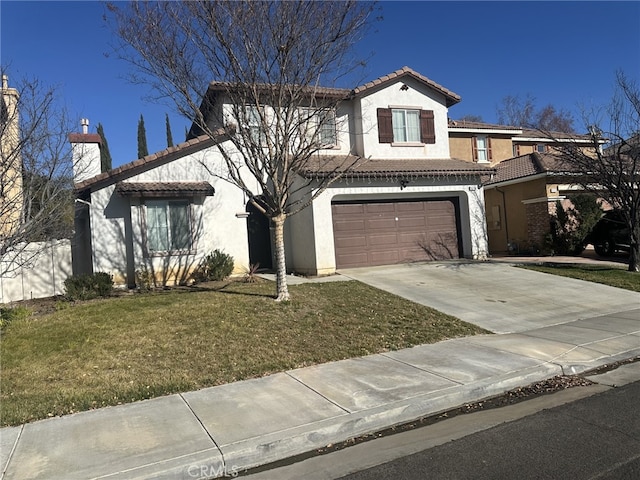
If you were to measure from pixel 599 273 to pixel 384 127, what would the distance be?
8.34 meters

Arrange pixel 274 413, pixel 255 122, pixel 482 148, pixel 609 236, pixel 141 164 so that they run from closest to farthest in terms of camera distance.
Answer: pixel 274 413
pixel 255 122
pixel 141 164
pixel 609 236
pixel 482 148

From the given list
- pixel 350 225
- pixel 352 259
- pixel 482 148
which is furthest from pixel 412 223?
pixel 482 148

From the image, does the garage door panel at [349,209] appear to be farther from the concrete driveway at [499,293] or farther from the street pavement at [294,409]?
the street pavement at [294,409]

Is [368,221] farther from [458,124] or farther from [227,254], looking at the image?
[458,124]

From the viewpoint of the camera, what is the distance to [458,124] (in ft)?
86.3

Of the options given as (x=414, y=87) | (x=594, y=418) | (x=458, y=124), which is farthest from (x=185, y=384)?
(x=458, y=124)

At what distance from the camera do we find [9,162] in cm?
827

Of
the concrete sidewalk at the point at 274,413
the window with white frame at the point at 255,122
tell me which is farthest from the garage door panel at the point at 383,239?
the concrete sidewalk at the point at 274,413

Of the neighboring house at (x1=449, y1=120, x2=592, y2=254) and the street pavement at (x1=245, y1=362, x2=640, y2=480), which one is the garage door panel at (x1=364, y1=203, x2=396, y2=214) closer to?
the neighboring house at (x1=449, y1=120, x2=592, y2=254)

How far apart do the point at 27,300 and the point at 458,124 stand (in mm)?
22230

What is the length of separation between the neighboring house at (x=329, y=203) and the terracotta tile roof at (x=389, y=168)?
39mm

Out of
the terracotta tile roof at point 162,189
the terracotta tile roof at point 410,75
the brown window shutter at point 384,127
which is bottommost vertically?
the terracotta tile roof at point 162,189
